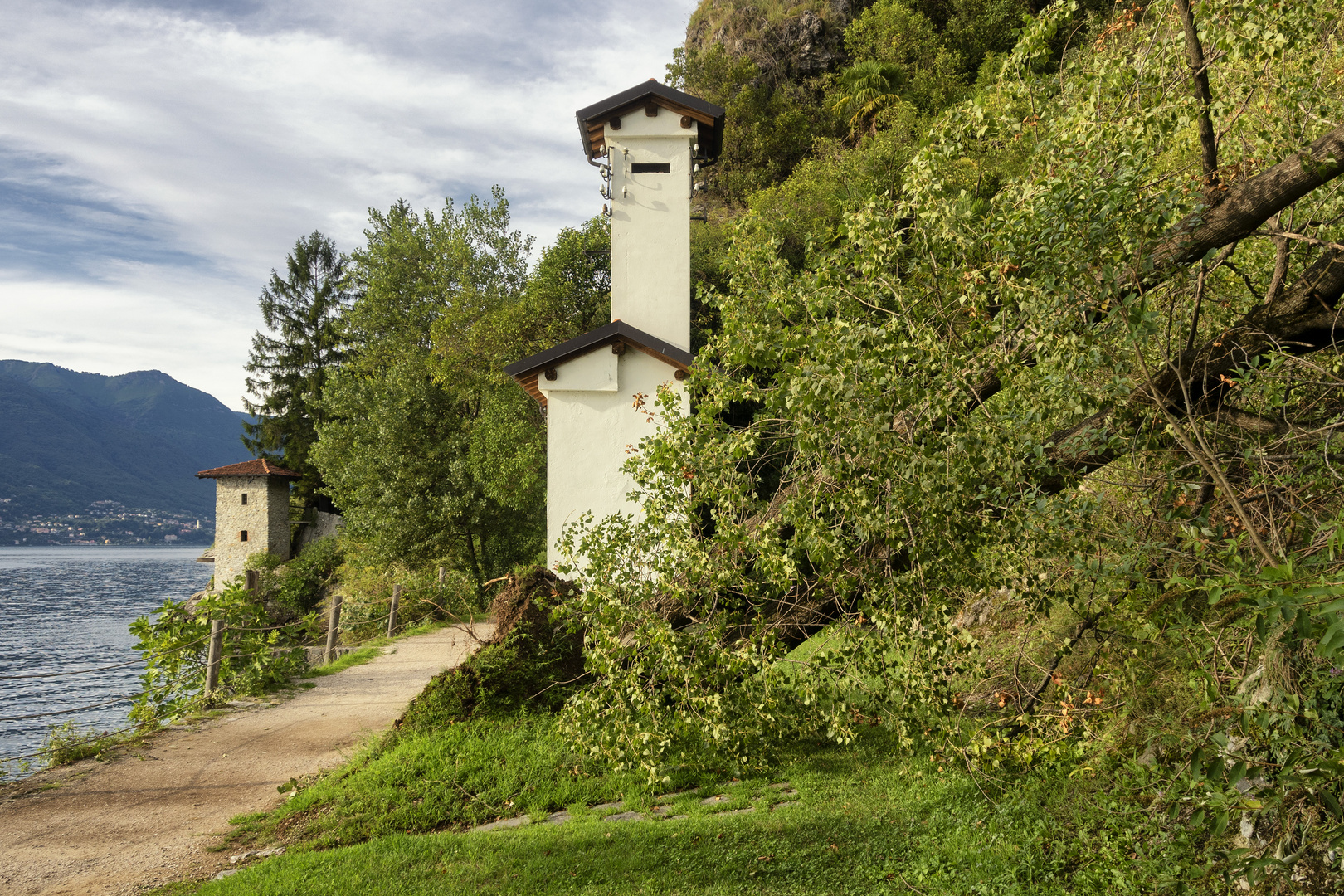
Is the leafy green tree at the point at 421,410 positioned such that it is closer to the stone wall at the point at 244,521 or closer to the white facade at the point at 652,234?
the stone wall at the point at 244,521

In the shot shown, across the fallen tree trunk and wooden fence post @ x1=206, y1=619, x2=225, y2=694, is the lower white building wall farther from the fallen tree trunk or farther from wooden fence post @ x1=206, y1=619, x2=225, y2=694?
the fallen tree trunk

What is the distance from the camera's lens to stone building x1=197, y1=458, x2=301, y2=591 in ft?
95.4

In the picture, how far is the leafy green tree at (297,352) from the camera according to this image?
114 ft

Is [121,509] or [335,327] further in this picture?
[121,509]

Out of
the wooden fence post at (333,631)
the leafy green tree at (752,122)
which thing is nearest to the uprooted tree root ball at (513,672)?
the wooden fence post at (333,631)

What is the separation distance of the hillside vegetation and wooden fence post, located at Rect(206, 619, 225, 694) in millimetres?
3803

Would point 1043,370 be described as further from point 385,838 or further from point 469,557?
point 469,557

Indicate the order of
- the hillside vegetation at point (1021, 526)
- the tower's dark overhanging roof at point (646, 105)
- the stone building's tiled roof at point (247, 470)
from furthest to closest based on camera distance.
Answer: the stone building's tiled roof at point (247, 470), the tower's dark overhanging roof at point (646, 105), the hillside vegetation at point (1021, 526)

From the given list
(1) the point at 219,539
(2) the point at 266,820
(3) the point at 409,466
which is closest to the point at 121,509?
(1) the point at 219,539

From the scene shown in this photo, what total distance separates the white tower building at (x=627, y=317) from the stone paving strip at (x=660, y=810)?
6.16m

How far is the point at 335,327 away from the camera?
32.0 m

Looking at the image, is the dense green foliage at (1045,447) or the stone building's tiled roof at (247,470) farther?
the stone building's tiled roof at (247,470)

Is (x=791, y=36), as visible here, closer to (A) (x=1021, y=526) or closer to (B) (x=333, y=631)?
(B) (x=333, y=631)

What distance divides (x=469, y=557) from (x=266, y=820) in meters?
16.4
